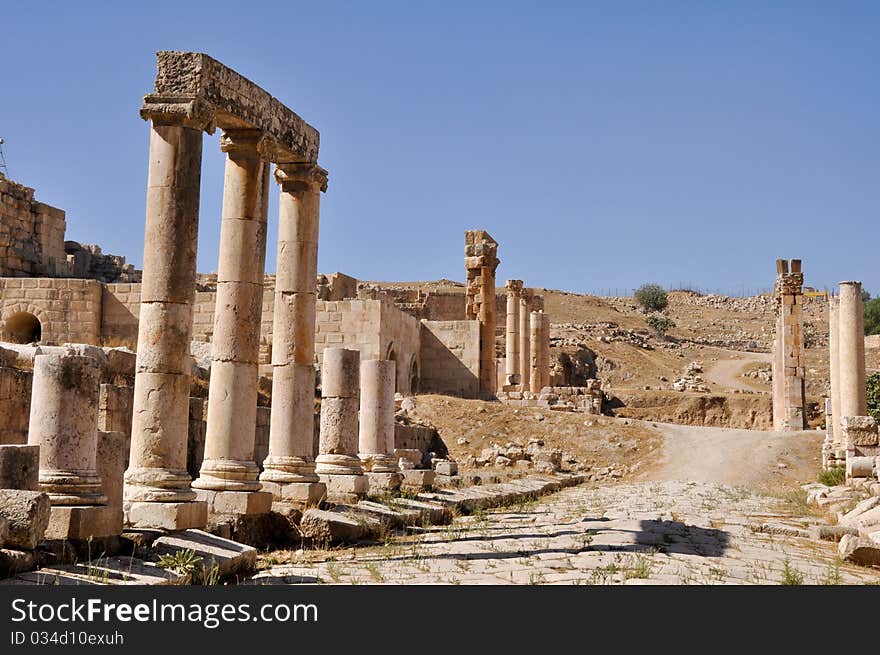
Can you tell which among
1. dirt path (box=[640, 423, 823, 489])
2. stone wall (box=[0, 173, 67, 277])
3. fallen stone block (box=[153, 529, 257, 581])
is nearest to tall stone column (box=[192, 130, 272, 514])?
fallen stone block (box=[153, 529, 257, 581])

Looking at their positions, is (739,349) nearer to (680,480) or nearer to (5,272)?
(680,480)

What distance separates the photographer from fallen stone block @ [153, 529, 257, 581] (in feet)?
25.6

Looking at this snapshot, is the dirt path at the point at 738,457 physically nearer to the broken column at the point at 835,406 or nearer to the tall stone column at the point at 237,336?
the broken column at the point at 835,406

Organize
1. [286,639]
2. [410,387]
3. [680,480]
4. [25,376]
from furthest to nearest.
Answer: [410,387], [680,480], [25,376], [286,639]

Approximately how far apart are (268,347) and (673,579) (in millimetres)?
20315

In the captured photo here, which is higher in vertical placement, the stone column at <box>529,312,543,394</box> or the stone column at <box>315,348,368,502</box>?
the stone column at <box>529,312,543,394</box>

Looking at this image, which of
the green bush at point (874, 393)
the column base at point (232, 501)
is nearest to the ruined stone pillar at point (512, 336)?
the green bush at point (874, 393)

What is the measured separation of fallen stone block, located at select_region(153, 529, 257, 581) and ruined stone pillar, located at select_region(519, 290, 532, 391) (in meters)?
30.6

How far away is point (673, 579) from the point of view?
767cm

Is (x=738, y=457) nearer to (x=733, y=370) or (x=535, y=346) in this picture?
(x=535, y=346)

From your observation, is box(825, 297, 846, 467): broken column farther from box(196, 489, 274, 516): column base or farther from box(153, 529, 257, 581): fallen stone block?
box(153, 529, 257, 581): fallen stone block

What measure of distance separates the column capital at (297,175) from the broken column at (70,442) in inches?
212

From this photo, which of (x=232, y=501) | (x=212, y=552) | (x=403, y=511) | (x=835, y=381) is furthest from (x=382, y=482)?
(x=835, y=381)

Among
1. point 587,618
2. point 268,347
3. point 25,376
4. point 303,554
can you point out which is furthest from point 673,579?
point 268,347
